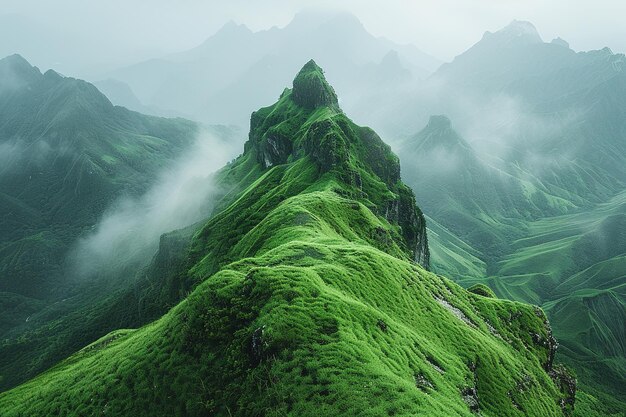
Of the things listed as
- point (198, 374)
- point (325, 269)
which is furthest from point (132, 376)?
point (325, 269)

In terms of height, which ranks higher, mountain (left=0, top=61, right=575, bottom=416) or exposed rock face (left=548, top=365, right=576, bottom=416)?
mountain (left=0, top=61, right=575, bottom=416)

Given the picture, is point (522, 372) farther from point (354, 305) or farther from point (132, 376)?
point (132, 376)

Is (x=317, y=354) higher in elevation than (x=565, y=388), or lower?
higher

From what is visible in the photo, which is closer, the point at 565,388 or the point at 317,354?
the point at 317,354

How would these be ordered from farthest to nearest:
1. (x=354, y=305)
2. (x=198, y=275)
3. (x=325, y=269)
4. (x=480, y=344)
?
(x=198, y=275) → (x=480, y=344) → (x=325, y=269) → (x=354, y=305)

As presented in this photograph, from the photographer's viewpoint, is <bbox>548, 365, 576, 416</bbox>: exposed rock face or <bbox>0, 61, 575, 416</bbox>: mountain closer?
<bbox>0, 61, 575, 416</bbox>: mountain

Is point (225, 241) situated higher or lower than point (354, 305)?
higher

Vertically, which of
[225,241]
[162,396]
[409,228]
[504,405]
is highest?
[225,241]

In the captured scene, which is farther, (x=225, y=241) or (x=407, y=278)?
(x=225, y=241)

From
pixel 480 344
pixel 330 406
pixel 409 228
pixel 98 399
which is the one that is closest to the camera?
pixel 330 406

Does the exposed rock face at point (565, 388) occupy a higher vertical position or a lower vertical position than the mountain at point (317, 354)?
lower

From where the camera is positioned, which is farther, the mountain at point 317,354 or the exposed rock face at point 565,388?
the exposed rock face at point 565,388
